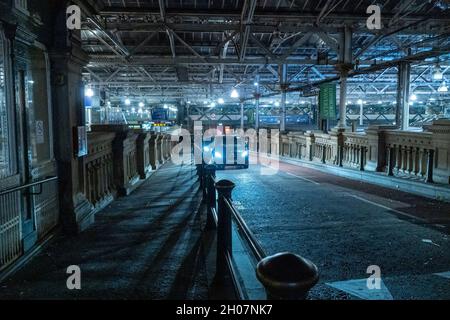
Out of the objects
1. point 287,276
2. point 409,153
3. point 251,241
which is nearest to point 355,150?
point 409,153

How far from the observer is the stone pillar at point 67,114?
246 inches

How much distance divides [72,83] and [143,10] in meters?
9.34

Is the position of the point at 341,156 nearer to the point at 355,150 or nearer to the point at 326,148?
the point at 355,150

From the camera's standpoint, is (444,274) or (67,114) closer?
(444,274)

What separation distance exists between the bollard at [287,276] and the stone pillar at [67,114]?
17.4 feet

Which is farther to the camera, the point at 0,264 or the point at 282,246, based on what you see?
the point at 282,246

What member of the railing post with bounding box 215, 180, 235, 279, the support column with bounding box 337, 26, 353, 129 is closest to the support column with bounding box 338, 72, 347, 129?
the support column with bounding box 337, 26, 353, 129

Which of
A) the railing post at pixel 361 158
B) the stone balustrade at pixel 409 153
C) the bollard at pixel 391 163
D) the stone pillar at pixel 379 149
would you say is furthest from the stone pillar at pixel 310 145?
the bollard at pixel 391 163

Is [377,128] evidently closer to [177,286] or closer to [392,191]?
[392,191]

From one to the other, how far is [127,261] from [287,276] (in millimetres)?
3798

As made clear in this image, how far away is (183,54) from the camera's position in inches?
882

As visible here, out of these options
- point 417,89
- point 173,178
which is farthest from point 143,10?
point 417,89

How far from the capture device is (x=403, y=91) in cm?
1480

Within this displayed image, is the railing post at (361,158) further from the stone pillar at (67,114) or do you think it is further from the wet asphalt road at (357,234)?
the stone pillar at (67,114)
